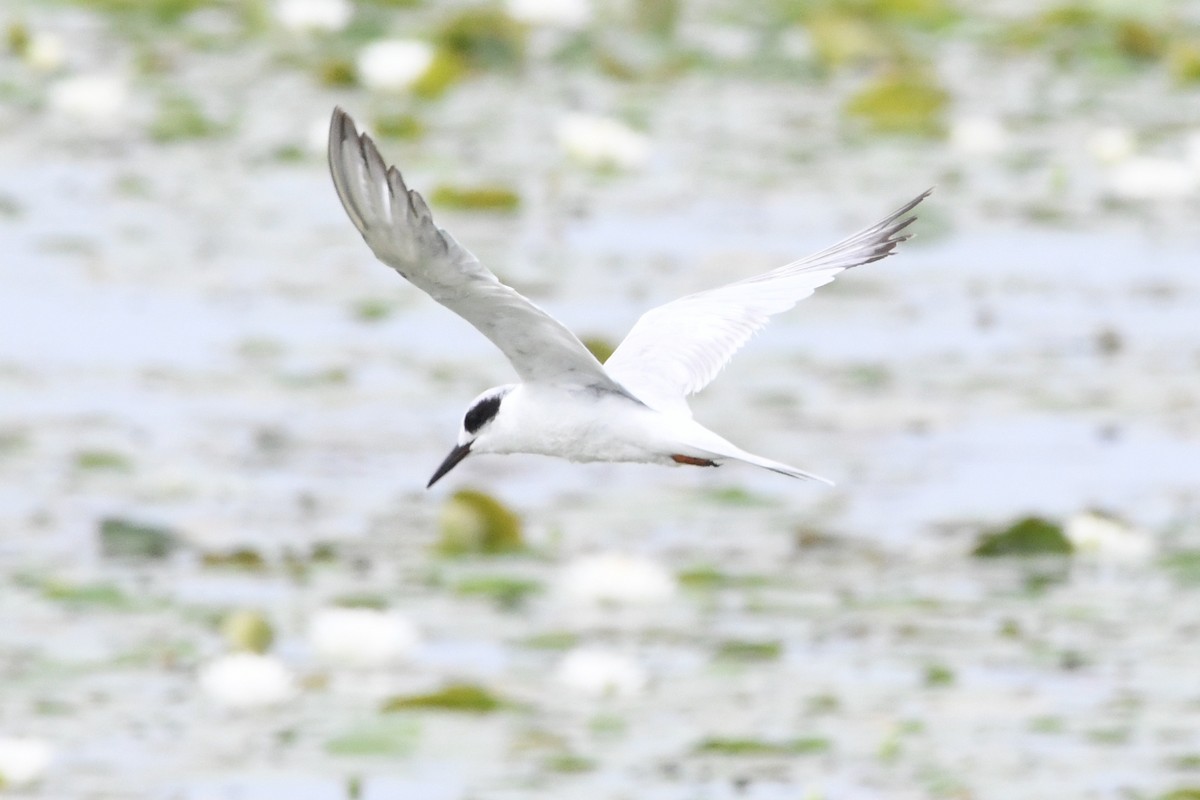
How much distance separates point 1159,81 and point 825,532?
8.28 m

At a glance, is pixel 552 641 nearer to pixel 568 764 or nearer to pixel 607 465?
pixel 568 764

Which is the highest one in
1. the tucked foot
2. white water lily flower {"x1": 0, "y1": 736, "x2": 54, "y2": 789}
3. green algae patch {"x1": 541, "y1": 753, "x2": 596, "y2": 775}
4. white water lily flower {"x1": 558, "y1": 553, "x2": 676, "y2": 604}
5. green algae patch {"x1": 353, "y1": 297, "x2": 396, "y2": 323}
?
green algae patch {"x1": 353, "y1": 297, "x2": 396, "y2": 323}

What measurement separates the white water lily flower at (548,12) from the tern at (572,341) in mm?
8877

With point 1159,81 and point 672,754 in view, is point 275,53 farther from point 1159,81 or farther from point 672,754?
point 672,754

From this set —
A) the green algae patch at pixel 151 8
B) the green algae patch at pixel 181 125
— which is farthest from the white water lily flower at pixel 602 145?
the green algae patch at pixel 151 8

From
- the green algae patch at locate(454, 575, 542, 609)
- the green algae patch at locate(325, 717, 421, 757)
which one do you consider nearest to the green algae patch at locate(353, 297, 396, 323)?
the green algae patch at locate(454, 575, 542, 609)

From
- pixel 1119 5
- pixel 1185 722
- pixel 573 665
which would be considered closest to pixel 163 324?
pixel 573 665

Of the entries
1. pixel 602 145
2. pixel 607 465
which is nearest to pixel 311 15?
pixel 602 145

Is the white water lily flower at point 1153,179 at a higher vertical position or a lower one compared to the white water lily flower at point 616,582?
higher

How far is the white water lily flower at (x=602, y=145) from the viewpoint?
12312mm

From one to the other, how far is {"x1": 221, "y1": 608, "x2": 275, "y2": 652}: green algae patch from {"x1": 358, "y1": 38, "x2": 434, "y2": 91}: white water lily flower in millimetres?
7310

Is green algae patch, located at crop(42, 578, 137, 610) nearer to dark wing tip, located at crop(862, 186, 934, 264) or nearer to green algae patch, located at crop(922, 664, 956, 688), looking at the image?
green algae patch, located at crop(922, 664, 956, 688)

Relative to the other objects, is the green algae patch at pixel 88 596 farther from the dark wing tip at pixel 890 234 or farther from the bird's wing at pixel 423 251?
the dark wing tip at pixel 890 234

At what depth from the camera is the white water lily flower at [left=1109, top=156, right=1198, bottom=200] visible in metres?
12.0
